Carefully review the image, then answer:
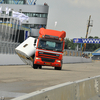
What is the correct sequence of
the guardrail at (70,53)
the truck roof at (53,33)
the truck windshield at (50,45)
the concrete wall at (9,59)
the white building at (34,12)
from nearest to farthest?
1. the truck windshield at (50,45)
2. the truck roof at (53,33)
3. the concrete wall at (9,59)
4. the guardrail at (70,53)
5. the white building at (34,12)

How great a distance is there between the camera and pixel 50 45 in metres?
23.0

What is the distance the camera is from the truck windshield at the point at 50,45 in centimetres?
2284

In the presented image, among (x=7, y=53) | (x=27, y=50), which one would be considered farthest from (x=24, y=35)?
(x=27, y=50)

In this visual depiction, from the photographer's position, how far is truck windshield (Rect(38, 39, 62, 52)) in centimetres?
2284

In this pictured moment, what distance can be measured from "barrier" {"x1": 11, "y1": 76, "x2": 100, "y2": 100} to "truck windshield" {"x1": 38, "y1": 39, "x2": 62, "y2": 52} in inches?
530

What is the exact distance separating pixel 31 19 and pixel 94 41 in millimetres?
19540

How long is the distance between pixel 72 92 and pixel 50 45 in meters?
16.3

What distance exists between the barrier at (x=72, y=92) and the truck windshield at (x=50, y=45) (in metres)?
13.5

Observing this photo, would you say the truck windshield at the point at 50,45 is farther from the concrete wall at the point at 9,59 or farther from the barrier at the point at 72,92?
the barrier at the point at 72,92

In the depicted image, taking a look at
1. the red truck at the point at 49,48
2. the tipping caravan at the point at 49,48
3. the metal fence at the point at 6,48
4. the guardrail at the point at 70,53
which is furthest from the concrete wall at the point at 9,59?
the guardrail at the point at 70,53

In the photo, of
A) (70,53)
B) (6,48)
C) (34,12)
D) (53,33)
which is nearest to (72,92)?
(53,33)

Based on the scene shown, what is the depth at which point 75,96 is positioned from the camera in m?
6.99

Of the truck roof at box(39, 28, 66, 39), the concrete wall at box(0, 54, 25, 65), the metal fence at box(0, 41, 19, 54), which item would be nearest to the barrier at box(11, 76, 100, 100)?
the truck roof at box(39, 28, 66, 39)

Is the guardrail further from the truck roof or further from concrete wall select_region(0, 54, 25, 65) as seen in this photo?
the truck roof
